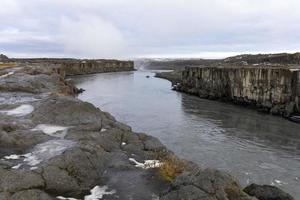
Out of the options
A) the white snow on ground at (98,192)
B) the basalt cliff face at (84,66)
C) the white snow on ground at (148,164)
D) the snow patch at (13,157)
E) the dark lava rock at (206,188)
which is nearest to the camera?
the dark lava rock at (206,188)

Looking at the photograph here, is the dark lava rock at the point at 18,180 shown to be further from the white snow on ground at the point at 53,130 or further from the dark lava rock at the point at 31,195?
the white snow on ground at the point at 53,130

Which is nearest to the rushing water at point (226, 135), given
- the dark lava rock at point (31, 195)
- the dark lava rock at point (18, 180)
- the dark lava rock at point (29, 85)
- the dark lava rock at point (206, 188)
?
the dark lava rock at point (29, 85)

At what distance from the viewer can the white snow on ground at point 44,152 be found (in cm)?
1609

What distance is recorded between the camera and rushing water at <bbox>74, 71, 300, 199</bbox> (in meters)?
26.3

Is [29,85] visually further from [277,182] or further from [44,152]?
[277,182]

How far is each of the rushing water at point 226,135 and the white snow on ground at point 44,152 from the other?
11488mm

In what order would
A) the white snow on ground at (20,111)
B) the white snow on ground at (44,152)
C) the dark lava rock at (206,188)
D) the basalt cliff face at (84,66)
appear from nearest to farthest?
the dark lava rock at (206,188) → the white snow on ground at (44,152) → the white snow on ground at (20,111) → the basalt cliff face at (84,66)

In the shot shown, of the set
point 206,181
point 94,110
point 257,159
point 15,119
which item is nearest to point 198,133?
point 257,159

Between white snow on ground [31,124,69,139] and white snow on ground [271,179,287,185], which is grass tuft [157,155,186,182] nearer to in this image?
white snow on ground [31,124,69,139]

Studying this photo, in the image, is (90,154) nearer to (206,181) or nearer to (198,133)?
(206,181)

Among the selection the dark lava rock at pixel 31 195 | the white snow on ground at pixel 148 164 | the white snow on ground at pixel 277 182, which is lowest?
the white snow on ground at pixel 277 182

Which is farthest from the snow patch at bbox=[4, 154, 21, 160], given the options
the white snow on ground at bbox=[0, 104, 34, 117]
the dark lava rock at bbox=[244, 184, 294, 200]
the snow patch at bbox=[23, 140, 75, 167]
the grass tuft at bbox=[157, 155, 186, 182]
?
the dark lava rock at bbox=[244, 184, 294, 200]

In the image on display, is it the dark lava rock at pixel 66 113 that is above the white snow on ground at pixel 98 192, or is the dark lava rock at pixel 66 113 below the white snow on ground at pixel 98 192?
above

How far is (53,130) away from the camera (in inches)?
811
